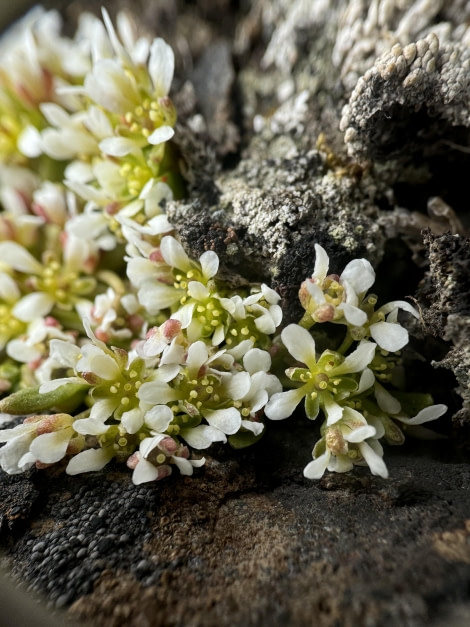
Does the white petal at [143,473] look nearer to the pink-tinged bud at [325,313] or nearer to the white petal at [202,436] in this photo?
the white petal at [202,436]

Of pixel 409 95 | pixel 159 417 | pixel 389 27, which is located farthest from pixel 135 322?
pixel 389 27

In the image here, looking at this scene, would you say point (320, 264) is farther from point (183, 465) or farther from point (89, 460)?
point (89, 460)

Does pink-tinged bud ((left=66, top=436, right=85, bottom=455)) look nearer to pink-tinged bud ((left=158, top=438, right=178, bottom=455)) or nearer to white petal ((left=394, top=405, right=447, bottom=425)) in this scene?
pink-tinged bud ((left=158, top=438, right=178, bottom=455))

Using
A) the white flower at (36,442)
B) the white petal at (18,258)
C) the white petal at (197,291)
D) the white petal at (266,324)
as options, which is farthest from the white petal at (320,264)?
the white petal at (18,258)

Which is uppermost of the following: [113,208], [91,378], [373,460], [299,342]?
[113,208]

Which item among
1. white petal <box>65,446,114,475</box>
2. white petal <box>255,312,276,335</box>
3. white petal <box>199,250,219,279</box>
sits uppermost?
white petal <box>199,250,219,279</box>

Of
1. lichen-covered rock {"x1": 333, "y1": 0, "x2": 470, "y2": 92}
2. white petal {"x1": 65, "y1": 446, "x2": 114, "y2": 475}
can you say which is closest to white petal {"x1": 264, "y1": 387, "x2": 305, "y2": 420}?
white petal {"x1": 65, "y1": 446, "x2": 114, "y2": 475}

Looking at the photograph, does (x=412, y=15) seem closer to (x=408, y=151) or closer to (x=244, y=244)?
(x=408, y=151)
